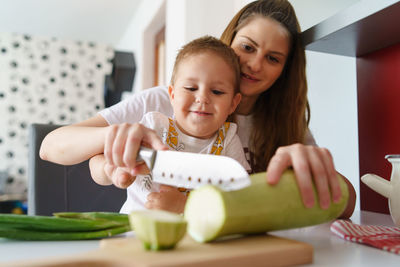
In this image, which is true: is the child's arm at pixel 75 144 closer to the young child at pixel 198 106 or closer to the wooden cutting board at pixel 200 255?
the young child at pixel 198 106

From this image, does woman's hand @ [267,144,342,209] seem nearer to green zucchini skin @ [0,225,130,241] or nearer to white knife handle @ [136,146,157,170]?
white knife handle @ [136,146,157,170]

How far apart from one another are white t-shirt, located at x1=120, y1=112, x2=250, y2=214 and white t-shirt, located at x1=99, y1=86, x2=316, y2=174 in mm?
163

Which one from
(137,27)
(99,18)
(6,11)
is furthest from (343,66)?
(6,11)

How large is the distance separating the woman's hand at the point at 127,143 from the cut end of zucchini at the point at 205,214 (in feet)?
0.37

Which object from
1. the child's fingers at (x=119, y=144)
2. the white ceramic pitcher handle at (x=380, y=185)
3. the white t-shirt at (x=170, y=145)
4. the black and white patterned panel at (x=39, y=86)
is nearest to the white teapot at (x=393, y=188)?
the white ceramic pitcher handle at (x=380, y=185)

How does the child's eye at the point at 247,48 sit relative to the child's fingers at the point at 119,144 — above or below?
above

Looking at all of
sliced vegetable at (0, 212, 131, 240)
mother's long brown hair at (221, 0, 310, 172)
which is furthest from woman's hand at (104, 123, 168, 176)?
mother's long brown hair at (221, 0, 310, 172)

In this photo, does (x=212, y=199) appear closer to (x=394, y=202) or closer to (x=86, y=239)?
(x=86, y=239)

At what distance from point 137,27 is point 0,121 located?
2.75 meters

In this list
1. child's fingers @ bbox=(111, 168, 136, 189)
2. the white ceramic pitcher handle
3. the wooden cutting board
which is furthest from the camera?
the white ceramic pitcher handle

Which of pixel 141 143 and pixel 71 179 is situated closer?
pixel 141 143

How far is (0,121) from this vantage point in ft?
17.4

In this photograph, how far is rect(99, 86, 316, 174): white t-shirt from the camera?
3.58 feet

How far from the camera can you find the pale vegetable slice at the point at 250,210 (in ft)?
1.44
